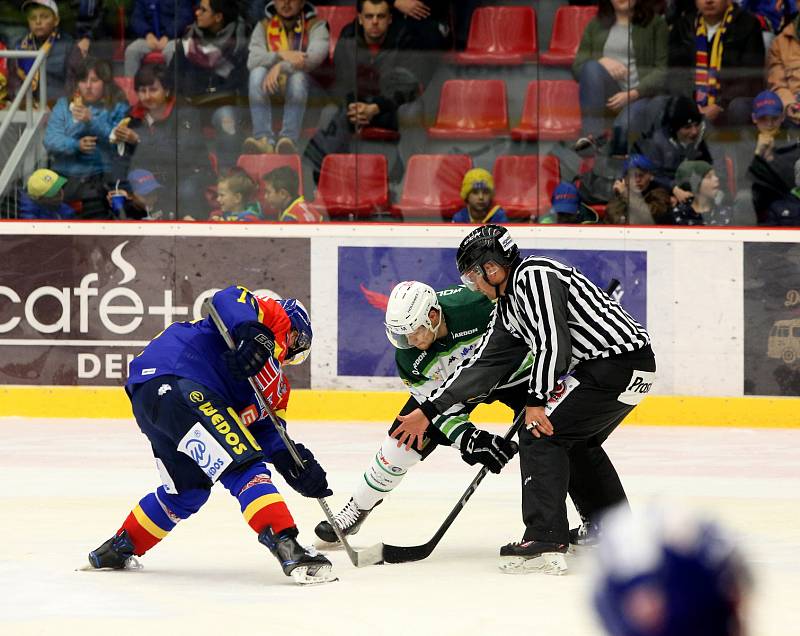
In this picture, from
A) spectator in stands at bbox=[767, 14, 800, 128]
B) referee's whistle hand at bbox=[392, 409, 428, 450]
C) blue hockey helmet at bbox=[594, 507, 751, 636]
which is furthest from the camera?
spectator in stands at bbox=[767, 14, 800, 128]

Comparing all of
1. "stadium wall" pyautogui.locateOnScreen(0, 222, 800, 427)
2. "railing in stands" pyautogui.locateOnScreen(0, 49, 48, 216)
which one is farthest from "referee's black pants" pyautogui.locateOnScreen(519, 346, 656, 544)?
"railing in stands" pyautogui.locateOnScreen(0, 49, 48, 216)

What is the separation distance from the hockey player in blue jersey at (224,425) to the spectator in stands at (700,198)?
4518 mm

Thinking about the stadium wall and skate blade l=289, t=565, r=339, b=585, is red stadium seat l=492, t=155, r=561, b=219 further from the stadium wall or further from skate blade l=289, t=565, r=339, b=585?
skate blade l=289, t=565, r=339, b=585

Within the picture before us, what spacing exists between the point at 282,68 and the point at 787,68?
301 centimetres

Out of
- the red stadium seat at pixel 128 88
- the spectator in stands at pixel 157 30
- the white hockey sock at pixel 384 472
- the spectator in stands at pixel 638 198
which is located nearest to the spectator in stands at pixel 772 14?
the spectator in stands at pixel 638 198

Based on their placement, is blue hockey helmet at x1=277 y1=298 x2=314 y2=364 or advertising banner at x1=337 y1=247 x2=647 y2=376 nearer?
blue hockey helmet at x1=277 y1=298 x2=314 y2=364

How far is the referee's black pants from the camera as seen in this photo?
12.3ft

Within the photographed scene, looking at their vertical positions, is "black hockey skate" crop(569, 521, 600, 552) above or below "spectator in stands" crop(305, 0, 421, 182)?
below

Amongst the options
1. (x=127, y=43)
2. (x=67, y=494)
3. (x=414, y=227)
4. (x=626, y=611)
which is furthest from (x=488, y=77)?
(x=626, y=611)

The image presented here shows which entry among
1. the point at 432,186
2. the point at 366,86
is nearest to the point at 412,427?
the point at 432,186

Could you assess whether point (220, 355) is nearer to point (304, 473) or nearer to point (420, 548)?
point (304, 473)

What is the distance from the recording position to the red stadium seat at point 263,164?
822 centimetres

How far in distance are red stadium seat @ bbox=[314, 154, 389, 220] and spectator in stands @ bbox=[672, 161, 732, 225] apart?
1.73 metres

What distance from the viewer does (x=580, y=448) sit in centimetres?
407
